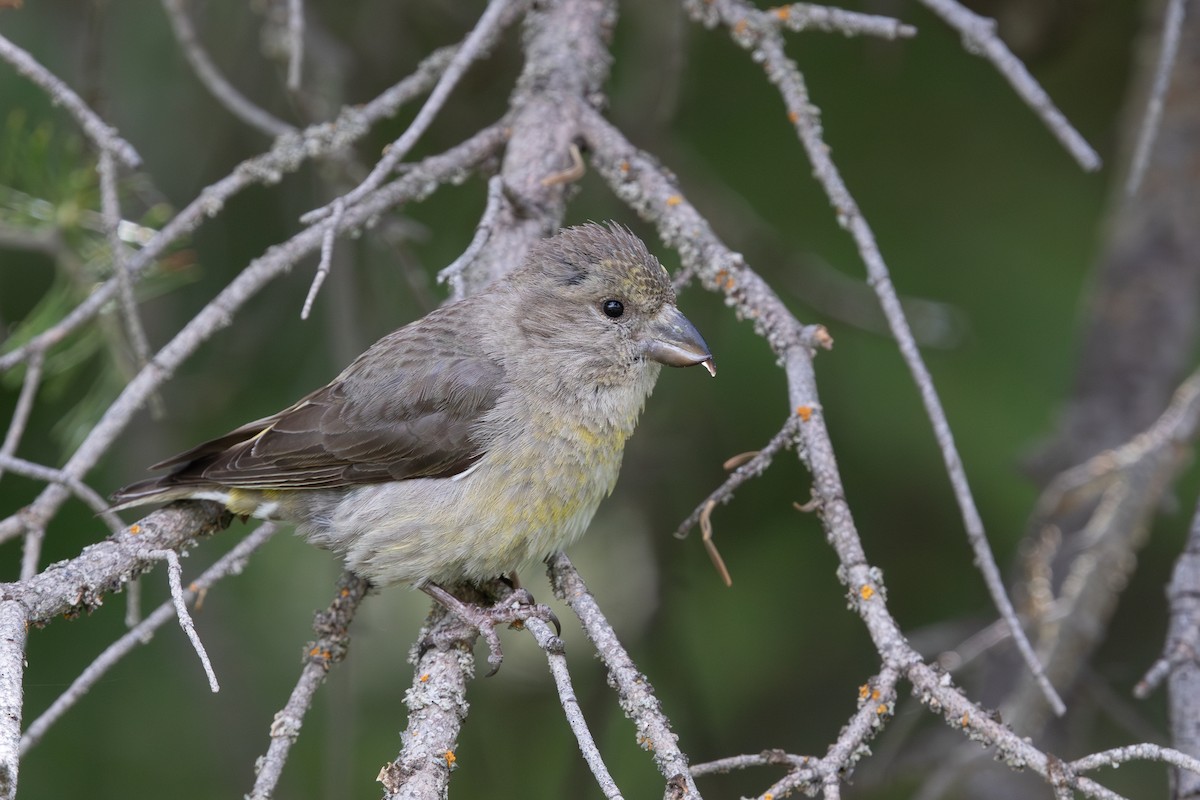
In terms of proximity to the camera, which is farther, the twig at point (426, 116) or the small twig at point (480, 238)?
the small twig at point (480, 238)

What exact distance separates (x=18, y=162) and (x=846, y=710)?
12.0 feet

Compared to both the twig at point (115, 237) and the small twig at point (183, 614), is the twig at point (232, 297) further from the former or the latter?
the small twig at point (183, 614)

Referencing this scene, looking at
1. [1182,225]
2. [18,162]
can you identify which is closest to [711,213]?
[1182,225]

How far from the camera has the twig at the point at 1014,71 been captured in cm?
257

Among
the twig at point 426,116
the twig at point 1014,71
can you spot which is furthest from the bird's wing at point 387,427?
the twig at point 1014,71

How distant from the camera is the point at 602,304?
3348 millimetres

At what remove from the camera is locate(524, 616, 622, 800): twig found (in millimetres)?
1897

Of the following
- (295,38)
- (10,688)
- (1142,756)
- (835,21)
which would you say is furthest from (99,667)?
(835,21)

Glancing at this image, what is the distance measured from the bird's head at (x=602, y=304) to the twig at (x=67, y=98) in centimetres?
105

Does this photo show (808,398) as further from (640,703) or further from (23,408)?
(23,408)

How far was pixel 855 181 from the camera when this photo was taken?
515 cm

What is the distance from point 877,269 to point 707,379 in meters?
2.24

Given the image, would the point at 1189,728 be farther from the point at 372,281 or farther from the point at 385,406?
the point at 372,281

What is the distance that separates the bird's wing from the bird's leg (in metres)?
0.40
